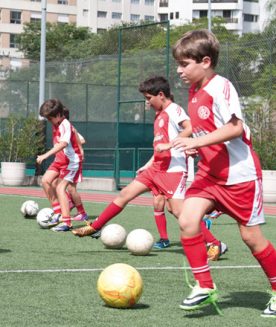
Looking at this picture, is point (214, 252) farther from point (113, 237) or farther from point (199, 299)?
point (199, 299)

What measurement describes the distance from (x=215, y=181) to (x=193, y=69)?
809 millimetres

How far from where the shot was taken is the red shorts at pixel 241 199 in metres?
6.51

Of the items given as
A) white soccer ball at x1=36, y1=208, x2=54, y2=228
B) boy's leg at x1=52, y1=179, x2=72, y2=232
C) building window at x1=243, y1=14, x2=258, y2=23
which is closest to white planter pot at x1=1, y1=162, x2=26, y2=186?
white soccer ball at x1=36, y1=208, x2=54, y2=228

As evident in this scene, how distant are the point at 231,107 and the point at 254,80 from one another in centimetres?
2262

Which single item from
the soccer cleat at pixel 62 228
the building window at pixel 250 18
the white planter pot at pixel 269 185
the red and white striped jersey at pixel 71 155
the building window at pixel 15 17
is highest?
the building window at pixel 250 18

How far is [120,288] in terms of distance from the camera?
258 inches

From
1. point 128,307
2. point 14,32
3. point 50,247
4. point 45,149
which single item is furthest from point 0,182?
point 14,32

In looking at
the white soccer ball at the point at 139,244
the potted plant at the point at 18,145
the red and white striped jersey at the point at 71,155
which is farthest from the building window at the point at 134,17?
the white soccer ball at the point at 139,244

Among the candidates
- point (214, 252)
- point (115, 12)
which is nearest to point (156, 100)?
point (214, 252)

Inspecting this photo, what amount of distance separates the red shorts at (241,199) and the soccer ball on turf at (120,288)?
0.77 metres

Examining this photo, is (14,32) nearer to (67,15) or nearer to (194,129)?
(67,15)

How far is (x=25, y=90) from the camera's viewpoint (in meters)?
34.5

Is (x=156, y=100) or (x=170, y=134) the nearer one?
(x=156, y=100)

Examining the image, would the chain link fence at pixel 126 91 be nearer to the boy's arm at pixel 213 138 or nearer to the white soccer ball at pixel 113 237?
the white soccer ball at pixel 113 237
